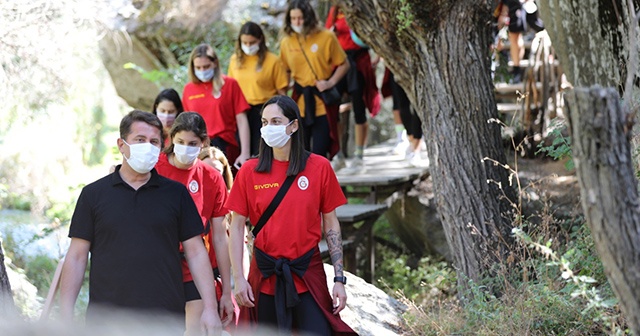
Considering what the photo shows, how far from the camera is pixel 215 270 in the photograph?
20.6ft

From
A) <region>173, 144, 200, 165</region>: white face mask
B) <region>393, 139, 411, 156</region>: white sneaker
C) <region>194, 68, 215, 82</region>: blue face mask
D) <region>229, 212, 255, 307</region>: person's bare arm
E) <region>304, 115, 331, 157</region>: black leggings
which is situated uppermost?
<region>194, 68, 215, 82</region>: blue face mask

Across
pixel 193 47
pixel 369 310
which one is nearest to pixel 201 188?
pixel 369 310

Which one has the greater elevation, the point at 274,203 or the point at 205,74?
the point at 205,74

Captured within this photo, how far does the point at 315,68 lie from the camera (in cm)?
1027

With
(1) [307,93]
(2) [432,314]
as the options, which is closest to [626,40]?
(2) [432,314]

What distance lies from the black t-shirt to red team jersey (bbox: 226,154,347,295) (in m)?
0.88

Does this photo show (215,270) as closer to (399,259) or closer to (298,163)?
(298,163)

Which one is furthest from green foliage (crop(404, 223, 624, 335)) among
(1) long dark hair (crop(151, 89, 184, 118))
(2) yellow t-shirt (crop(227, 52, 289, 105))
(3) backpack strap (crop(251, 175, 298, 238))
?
(2) yellow t-shirt (crop(227, 52, 289, 105))

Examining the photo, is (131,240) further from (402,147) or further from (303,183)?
(402,147)

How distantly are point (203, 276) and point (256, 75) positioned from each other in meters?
4.72

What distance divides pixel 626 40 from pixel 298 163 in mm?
2766

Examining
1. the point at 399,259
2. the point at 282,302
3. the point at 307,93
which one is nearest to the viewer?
the point at 282,302

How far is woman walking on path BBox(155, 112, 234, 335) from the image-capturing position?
19.4 feet

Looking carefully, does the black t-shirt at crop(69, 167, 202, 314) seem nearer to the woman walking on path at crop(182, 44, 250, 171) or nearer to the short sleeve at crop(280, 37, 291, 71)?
the woman walking on path at crop(182, 44, 250, 171)
